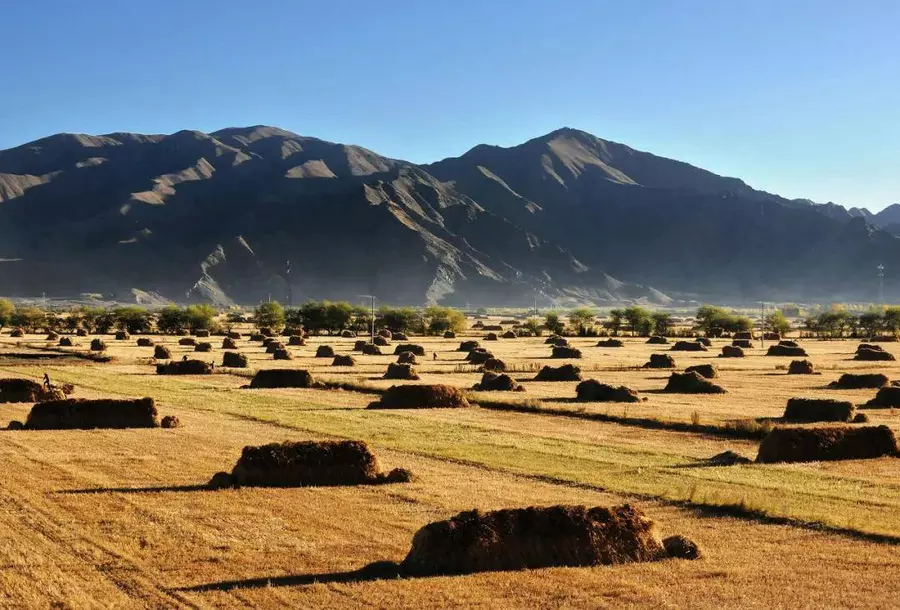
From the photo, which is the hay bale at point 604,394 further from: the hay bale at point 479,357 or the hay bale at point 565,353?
the hay bale at point 565,353

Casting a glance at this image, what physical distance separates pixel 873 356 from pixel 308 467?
61.5 m

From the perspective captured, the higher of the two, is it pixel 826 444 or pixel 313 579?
pixel 826 444

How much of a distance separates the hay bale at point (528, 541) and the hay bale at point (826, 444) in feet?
38.1

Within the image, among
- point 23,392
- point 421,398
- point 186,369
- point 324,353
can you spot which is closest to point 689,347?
point 324,353

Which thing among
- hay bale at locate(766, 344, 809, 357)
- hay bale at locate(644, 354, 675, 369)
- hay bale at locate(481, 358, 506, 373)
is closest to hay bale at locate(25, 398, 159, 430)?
hay bale at locate(481, 358, 506, 373)

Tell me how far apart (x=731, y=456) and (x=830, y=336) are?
354 ft

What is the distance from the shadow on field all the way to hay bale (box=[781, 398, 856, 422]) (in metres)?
23.1

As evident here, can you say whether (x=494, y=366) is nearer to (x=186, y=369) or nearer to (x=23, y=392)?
(x=186, y=369)

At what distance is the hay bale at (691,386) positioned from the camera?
156 ft

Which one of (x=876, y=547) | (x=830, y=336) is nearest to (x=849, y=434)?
(x=876, y=547)

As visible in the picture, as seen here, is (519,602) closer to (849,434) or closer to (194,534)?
(194,534)

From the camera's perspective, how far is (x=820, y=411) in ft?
115

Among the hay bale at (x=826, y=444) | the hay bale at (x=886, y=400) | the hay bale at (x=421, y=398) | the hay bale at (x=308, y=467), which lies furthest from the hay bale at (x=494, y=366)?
the hay bale at (x=308, y=467)

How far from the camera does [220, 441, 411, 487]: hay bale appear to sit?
21.6m
